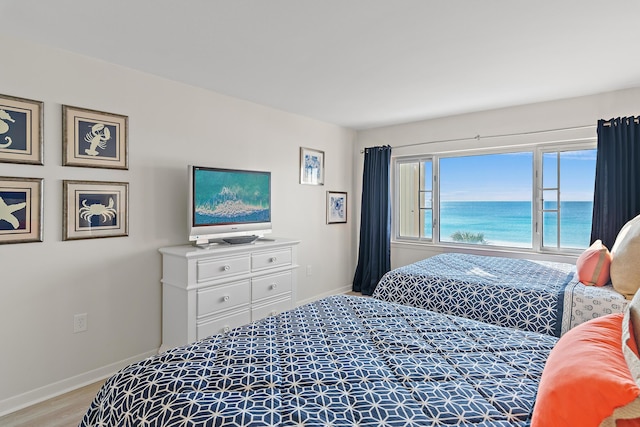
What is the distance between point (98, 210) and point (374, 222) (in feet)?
11.2

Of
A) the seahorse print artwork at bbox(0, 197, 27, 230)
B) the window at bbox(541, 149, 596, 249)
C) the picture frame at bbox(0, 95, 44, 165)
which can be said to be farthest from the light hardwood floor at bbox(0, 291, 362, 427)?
the window at bbox(541, 149, 596, 249)

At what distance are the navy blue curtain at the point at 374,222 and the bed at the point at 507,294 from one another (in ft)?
4.93

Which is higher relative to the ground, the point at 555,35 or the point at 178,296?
the point at 555,35

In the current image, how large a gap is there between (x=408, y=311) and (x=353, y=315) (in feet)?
1.11

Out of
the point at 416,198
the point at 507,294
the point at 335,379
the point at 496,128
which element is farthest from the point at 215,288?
the point at 496,128

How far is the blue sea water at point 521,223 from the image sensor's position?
3756mm

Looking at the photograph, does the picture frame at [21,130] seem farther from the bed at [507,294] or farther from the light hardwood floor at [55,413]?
the bed at [507,294]

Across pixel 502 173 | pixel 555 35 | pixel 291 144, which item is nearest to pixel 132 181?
pixel 291 144

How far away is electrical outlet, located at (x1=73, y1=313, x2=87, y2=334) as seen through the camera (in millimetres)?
2543

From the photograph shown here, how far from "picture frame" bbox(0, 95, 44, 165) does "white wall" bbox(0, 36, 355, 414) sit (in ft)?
0.15

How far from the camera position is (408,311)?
200cm

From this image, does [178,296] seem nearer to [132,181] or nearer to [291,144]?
[132,181]

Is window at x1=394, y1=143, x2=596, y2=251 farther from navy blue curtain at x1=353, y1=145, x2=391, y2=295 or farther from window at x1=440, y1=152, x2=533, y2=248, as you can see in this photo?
navy blue curtain at x1=353, y1=145, x2=391, y2=295

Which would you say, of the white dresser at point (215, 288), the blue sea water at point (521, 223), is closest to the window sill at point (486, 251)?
the blue sea water at point (521, 223)
